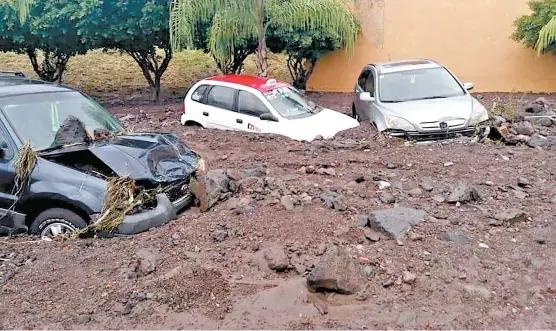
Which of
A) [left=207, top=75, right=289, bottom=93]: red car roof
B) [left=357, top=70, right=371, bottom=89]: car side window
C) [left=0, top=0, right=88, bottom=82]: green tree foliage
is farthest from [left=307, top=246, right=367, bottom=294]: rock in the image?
[left=0, top=0, right=88, bottom=82]: green tree foliage

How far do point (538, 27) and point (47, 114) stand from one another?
42.8 ft

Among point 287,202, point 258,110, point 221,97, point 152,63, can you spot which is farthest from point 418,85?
point 152,63

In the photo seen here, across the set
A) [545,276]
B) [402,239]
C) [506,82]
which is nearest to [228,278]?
[402,239]

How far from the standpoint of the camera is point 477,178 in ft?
22.9

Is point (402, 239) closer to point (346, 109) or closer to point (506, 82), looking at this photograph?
point (346, 109)

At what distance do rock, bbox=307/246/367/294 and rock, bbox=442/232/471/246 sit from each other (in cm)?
111

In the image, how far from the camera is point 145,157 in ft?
19.4

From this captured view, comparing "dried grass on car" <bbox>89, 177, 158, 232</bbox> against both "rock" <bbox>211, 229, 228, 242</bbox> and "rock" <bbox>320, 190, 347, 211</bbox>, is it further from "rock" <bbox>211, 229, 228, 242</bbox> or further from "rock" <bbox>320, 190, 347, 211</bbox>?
"rock" <bbox>320, 190, 347, 211</bbox>

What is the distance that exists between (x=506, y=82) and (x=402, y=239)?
41.3ft

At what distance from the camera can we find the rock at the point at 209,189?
5914mm

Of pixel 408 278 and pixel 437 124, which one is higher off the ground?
pixel 437 124

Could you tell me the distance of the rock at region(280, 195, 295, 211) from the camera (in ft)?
18.6

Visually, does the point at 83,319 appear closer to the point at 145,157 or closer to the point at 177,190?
the point at 177,190

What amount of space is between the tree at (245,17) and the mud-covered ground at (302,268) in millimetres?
6486
